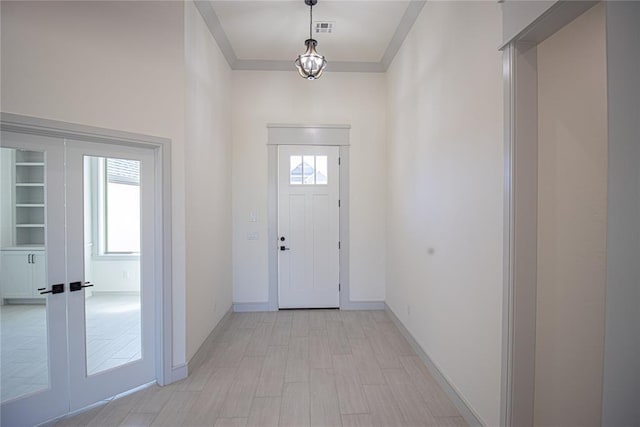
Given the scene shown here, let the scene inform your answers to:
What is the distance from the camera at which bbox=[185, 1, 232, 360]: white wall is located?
8.95 feet

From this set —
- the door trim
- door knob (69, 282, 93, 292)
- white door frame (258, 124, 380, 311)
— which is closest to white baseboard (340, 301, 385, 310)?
white door frame (258, 124, 380, 311)

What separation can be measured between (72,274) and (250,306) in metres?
2.41

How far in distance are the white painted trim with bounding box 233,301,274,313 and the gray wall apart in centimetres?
371

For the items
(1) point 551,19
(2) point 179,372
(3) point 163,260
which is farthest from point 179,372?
(1) point 551,19

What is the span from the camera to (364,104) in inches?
170

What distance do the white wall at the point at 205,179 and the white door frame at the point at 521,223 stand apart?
2447 millimetres

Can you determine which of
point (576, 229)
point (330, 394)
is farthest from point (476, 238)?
point (330, 394)

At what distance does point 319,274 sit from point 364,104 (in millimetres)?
2556

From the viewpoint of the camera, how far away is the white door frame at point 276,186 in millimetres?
4246

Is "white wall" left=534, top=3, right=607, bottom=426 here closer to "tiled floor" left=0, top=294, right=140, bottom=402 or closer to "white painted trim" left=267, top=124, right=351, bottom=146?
"white painted trim" left=267, top=124, right=351, bottom=146

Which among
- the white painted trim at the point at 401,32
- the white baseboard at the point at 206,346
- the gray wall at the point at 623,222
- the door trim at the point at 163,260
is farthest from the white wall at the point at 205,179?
the gray wall at the point at 623,222

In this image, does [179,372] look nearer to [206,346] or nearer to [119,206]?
A: [206,346]

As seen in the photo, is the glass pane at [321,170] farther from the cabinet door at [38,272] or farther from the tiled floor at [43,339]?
the cabinet door at [38,272]

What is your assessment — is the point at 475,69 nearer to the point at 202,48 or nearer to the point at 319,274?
the point at 202,48
